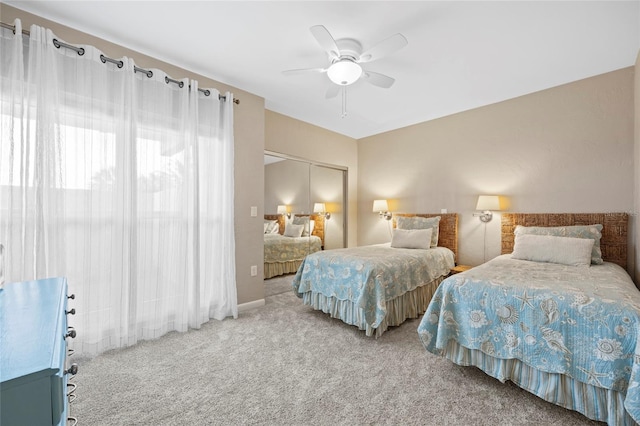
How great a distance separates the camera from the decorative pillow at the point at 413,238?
3.63 metres

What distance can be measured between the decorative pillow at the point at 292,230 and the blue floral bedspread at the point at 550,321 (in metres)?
2.42

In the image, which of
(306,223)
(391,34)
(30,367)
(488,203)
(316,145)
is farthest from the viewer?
(316,145)

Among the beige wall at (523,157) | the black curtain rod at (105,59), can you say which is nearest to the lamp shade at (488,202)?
the beige wall at (523,157)

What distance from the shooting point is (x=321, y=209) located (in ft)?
15.1

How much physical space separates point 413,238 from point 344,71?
230 cm

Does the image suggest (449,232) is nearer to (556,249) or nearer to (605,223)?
(556,249)

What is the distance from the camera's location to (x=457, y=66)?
2.76 metres

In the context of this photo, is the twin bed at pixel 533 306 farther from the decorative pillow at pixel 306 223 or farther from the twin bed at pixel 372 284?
the decorative pillow at pixel 306 223

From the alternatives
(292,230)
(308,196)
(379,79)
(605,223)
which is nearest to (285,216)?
(292,230)

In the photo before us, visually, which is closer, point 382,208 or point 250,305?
point 250,305

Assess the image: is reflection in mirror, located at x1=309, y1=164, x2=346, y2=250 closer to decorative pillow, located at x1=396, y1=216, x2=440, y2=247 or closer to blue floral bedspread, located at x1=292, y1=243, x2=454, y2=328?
decorative pillow, located at x1=396, y1=216, x2=440, y2=247

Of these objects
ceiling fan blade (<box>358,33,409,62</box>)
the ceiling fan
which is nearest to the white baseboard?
the ceiling fan

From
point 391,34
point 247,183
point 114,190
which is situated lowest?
point 114,190

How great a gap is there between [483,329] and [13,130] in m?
3.52
